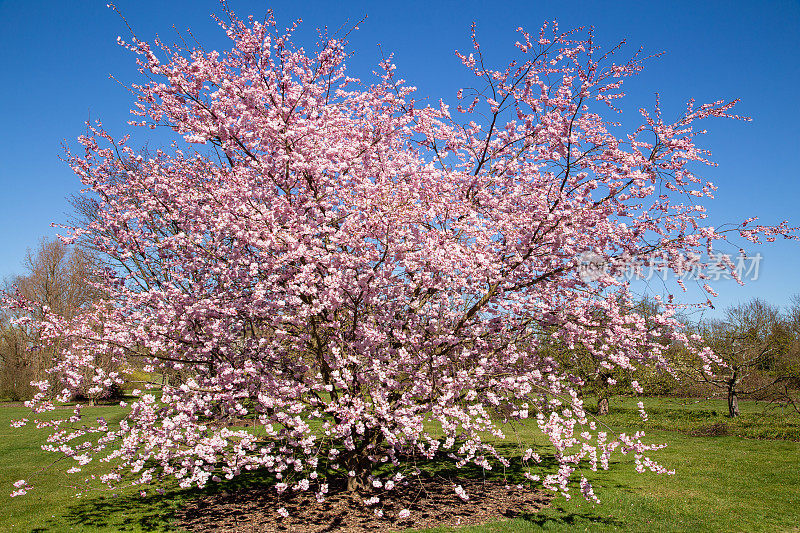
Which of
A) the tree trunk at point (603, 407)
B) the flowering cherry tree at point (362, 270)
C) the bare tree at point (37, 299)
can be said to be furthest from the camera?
the bare tree at point (37, 299)

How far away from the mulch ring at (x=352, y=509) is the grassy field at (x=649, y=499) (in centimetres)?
48

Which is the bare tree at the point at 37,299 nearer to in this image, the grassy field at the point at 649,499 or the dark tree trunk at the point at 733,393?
the grassy field at the point at 649,499

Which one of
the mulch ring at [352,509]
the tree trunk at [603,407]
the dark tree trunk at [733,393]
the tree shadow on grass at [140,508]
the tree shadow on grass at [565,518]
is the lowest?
the tree shadow on grass at [140,508]

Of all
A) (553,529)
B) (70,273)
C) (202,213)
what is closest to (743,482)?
(553,529)

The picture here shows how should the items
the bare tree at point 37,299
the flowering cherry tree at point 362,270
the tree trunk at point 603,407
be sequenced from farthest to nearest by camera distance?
the bare tree at point 37,299
the tree trunk at point 603,407
the flowering cherry tree at point 362,270

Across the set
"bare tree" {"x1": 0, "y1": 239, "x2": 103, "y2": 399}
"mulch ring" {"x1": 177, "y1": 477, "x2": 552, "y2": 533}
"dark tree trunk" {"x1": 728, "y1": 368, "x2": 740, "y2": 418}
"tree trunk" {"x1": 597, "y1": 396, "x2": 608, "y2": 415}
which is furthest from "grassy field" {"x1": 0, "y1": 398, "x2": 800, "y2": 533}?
"bare tree" {"x1": 0, "y1": 239, "x2": 103, "y2": 399}

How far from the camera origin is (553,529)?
775 centimetres

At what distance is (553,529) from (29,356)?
1478 inches

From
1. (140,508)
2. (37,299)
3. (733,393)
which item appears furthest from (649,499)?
(37,299)

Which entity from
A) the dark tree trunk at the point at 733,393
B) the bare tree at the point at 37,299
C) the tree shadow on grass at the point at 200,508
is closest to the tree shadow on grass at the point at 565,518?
the tree shadow on grass at the point at 200,508

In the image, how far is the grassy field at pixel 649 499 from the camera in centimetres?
807

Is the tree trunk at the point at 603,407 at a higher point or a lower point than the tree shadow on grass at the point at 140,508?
higher

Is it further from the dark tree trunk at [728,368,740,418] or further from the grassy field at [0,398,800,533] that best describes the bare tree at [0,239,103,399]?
the dark tree trunk at [728,368,740,418]

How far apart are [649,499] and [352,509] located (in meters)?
6.05
